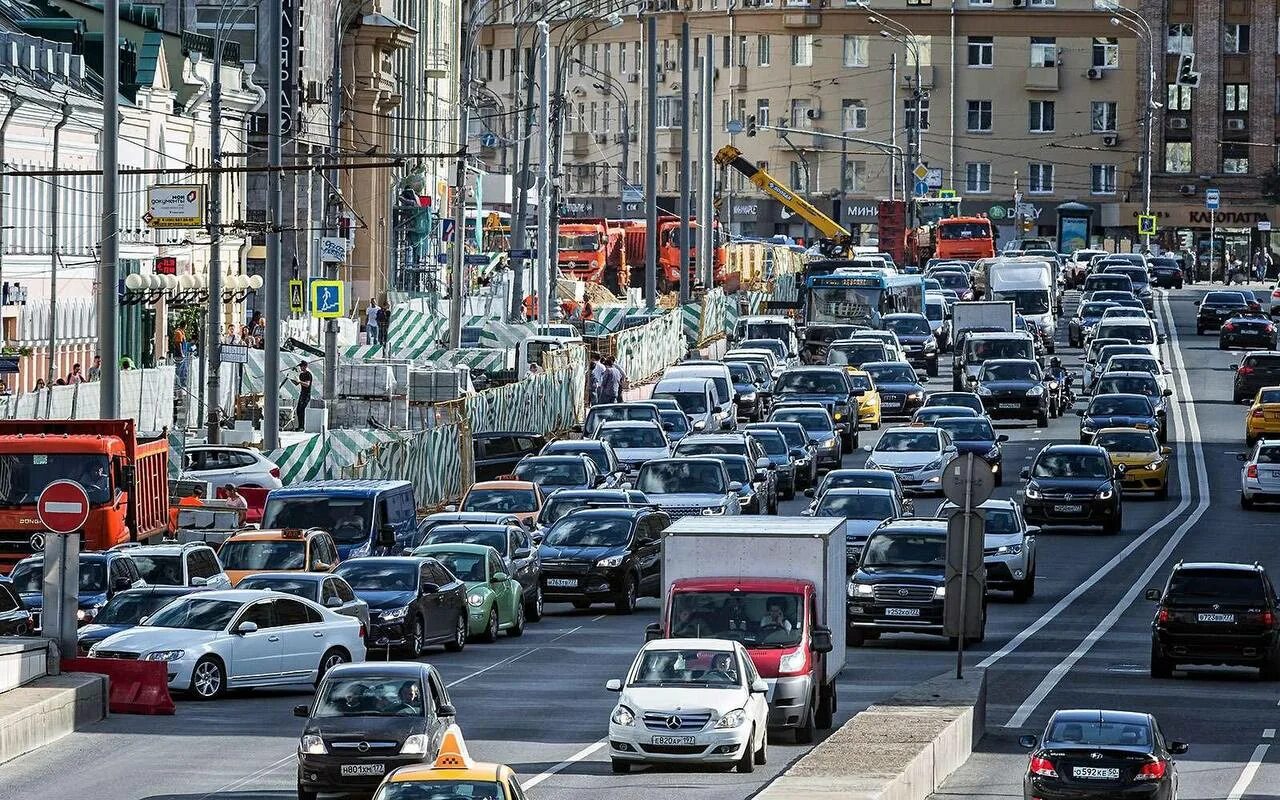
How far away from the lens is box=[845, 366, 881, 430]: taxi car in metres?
63.2

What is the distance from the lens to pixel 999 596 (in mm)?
39125

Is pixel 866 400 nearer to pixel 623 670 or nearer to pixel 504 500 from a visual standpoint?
pixel 504 500

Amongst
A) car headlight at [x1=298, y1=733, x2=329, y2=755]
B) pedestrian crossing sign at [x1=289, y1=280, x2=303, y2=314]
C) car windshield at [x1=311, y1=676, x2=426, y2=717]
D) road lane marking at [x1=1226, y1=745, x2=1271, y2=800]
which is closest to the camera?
car headlight at [x1=298, y1=733, x2=329, y2=755]

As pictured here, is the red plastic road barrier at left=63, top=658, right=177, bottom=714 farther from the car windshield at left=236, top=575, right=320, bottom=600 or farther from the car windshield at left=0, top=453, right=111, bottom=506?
the car windshield at left=0, top=453, right=111, bottom=506

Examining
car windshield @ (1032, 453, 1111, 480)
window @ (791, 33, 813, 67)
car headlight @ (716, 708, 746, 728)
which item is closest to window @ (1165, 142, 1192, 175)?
window @ (791, 33, 813, 67)

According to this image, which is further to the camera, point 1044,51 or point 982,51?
point 1044,51

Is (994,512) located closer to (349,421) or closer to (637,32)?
(349,421)

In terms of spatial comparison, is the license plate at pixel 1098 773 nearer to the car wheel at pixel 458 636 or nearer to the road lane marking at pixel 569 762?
the road lane marking at pixel 569 762

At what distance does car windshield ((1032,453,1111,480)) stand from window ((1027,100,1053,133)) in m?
99.1

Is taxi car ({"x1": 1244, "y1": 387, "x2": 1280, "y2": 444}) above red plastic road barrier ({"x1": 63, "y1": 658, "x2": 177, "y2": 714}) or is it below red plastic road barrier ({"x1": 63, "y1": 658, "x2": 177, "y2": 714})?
above

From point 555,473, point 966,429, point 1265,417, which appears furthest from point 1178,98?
point 555,473

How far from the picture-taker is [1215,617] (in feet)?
100

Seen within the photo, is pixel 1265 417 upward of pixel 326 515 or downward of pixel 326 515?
upward

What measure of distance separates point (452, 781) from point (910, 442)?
3608cm
